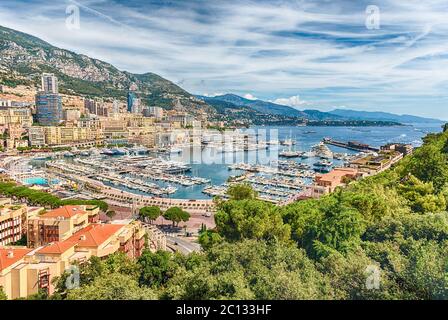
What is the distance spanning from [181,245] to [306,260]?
5.81 m

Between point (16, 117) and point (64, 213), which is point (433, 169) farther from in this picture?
point (16, 117)

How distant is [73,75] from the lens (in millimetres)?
53656

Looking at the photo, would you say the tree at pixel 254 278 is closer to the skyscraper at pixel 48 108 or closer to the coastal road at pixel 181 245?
the coastal road at pixel 181 245

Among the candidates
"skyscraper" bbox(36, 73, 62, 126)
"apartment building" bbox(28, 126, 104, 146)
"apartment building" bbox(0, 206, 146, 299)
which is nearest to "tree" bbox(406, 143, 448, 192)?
"apartment building" bbox(0, 206, 146, 299)

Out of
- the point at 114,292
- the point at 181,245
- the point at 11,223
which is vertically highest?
the point at 114,292

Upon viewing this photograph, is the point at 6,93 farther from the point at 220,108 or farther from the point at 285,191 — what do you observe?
the point at 285,191

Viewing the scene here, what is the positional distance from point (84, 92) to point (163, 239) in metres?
47.0

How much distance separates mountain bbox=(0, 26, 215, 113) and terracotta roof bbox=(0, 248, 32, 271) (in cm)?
3630

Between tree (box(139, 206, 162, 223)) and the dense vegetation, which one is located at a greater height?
the dense vegetation

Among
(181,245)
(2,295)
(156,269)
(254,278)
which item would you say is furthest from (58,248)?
(181,245)

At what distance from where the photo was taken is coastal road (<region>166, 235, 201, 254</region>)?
27.8ft

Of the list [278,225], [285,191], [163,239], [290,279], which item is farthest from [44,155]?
[290,279]

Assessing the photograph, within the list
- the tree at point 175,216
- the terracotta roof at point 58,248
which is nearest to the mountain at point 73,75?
the tree at point 175,216

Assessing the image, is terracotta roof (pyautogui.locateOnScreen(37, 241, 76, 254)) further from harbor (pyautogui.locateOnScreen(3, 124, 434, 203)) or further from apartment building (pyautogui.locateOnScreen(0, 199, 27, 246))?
harbor (pyautogui.locateOnScreen(3, 124, 434, 203))
